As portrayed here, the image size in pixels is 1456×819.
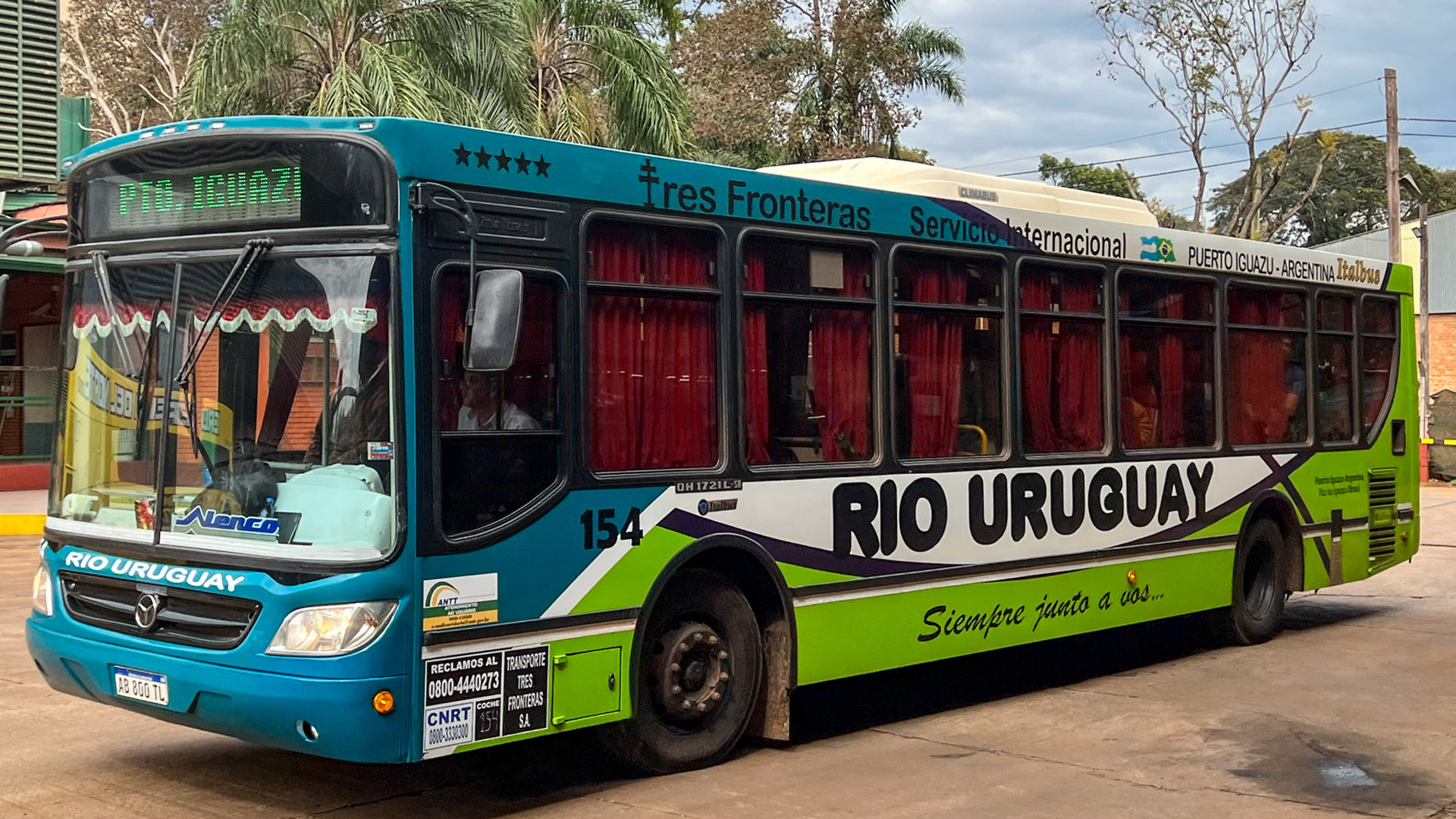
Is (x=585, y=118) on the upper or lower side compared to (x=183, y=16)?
lower

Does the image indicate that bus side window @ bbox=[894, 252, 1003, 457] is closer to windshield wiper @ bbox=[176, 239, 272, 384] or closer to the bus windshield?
the bus windshield

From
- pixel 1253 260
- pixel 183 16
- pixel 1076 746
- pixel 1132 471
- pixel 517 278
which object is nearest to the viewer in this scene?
pixel 517 278

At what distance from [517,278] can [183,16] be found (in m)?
36.4

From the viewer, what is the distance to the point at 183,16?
38875 millimetres

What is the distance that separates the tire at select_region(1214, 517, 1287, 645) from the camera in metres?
11.1

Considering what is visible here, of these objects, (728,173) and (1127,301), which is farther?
(1127,301)

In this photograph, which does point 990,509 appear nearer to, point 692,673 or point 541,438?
point 692,673

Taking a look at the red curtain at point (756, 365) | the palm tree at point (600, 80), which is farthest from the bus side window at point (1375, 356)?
the palm tree at point (600, 80)

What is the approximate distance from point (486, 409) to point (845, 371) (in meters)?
2.40

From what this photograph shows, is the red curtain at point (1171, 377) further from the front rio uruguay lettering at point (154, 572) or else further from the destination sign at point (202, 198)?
the front rio uruguay lettering at point (154, 572)

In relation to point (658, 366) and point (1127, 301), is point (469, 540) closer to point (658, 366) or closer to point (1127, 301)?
point (658, 366)

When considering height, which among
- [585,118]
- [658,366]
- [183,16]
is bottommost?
[658,366]

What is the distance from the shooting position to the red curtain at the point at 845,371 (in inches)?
313

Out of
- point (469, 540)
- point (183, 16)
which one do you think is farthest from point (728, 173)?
point (183, 16)
